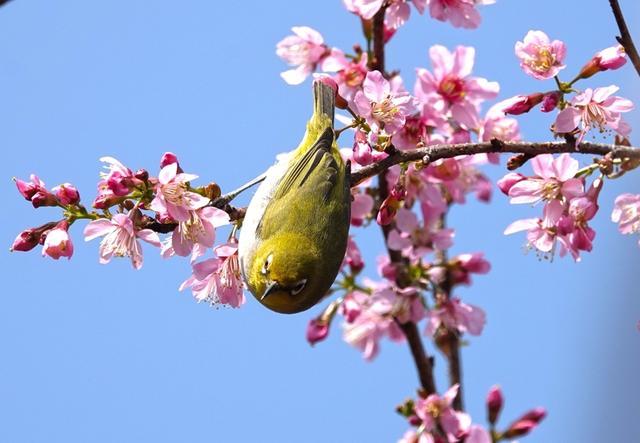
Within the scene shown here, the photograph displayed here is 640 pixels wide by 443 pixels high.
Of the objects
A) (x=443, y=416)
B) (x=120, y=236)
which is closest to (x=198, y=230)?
(x=120, y=236)

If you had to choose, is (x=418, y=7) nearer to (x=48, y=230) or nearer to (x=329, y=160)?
(x=329, y=160)

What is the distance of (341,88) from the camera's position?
19.5 ft

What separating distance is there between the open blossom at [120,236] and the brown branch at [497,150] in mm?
1033

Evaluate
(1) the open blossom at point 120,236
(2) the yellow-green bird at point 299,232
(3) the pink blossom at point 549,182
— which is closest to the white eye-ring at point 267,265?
(2) the yellow-green bird at point 299,232

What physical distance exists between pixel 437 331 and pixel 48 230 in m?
3.05

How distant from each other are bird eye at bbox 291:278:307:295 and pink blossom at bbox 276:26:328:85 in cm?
158

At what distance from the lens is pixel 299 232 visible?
5.25 meters

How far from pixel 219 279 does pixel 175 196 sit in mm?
671

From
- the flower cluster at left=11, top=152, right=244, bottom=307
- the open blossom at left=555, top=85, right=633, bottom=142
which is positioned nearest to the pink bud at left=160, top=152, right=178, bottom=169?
the flower cluster at left=11, top=152, right=244, bottom=307

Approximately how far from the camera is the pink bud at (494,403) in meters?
6.22

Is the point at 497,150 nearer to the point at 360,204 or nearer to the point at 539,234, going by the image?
the point at 539,234

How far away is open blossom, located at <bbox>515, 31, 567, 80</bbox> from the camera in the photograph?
4.69m

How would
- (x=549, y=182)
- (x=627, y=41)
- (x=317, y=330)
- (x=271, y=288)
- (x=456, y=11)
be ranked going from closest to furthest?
(x=627, y=41) → (x=549, y=182) → (x=271, y=288) → (x=456, y=11) → (x=317, y=330)

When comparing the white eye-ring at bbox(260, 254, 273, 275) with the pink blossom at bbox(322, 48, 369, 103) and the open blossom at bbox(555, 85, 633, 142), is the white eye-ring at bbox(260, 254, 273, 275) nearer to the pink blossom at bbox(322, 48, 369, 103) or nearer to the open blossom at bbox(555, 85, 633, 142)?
the pink blossom at bbox(322, 48, 369, 103)
